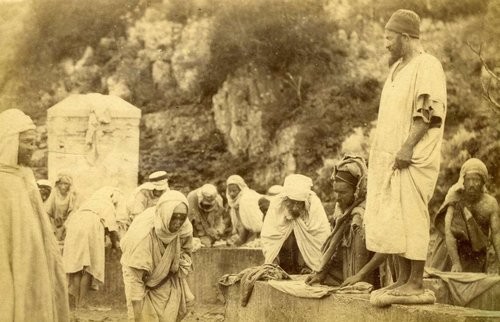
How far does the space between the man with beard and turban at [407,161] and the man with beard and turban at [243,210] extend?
10.4 ft

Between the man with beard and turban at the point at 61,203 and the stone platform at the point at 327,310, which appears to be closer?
the stone platform at the point at 327,310

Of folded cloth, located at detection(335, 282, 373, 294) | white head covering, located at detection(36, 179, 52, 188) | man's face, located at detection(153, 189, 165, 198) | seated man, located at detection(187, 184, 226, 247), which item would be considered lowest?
folded cloth, located at detection(335, 282, 373, 294)

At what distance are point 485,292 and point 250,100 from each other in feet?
10.9

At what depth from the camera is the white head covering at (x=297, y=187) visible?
10188 millimetres

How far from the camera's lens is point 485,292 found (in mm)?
9445

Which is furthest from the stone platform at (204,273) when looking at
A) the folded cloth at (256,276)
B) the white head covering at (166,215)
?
the white head covering at (166,215)

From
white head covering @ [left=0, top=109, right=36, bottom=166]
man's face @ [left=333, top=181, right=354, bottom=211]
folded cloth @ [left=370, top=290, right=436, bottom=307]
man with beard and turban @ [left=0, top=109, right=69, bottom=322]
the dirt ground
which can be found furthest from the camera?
the dirt ground

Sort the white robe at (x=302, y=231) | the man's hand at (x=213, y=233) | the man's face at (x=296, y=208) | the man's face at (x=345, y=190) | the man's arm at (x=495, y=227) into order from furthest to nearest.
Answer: the man's hand at (x=213, y=233) → the man's face at (x=296, y=208) → the white robe at (x=302, y=231) → the man's arm at (x=495, y=227) → the man's face at (x=345, y=190)

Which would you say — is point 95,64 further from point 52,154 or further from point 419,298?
point 419,298

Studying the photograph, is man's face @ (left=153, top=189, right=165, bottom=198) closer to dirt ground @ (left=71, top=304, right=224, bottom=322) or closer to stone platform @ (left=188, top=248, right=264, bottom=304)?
stone platform @ (left=188, top=248, right=264, bottom=304)

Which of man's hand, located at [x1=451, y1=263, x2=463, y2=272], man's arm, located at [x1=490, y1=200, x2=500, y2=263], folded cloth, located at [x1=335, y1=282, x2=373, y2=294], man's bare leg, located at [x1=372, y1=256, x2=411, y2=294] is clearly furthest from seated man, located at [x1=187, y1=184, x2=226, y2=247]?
man's bare leg, located at [x1=372, y1=256, x2=411, y2=294]

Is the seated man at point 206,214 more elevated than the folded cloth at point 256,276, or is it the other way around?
the seated man at point 206,214

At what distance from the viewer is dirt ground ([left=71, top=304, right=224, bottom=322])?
407 inches

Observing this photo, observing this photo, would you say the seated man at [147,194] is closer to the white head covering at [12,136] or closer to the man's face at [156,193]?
the man's face at [156,193]
